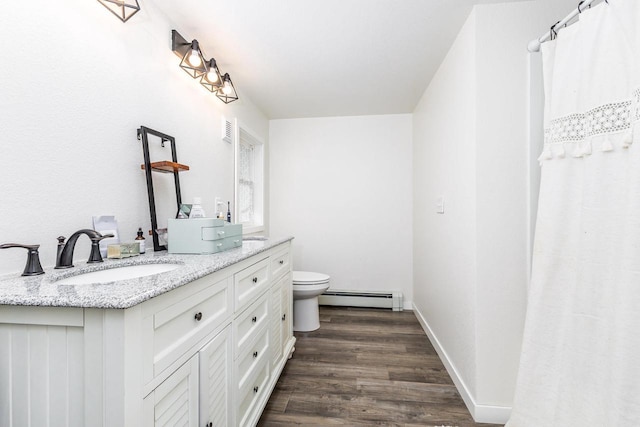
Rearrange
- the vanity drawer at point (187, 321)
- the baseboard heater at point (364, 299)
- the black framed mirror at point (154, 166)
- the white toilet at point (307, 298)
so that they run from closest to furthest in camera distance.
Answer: the vanity drawer at point (187, 321) → the black framed mirror at point (154, 166) → the white toilet at point (307, 298) → the baseboard heater at point (364, 299)

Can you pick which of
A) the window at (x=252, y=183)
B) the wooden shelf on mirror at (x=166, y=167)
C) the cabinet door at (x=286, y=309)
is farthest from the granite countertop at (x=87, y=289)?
the window at (x=252, y=183)

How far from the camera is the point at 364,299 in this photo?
3.17 m

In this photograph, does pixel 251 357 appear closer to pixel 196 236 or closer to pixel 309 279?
pixel 196 236

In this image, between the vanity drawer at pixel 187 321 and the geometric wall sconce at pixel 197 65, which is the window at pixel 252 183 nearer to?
the geometric wall sconce at pixel 197 65

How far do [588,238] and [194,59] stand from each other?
2.10 meters

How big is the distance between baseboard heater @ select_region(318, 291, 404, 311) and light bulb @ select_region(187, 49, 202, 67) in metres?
Answer: 2.53

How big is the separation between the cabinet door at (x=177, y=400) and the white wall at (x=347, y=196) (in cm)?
247

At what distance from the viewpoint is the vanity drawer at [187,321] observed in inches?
28.4

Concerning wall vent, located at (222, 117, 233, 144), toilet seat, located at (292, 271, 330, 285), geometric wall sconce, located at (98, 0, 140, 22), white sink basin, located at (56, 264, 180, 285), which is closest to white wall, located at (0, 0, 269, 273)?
geometric wall sconce, located at (98, 0, 140, 22)

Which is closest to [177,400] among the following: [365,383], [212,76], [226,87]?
[365,383]

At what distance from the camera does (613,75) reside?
3.38ft

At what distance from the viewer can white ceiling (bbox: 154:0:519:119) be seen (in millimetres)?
1546

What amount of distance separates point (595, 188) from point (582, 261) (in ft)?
0.95

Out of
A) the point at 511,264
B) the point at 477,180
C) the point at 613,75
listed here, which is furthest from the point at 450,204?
the point at 613,75
